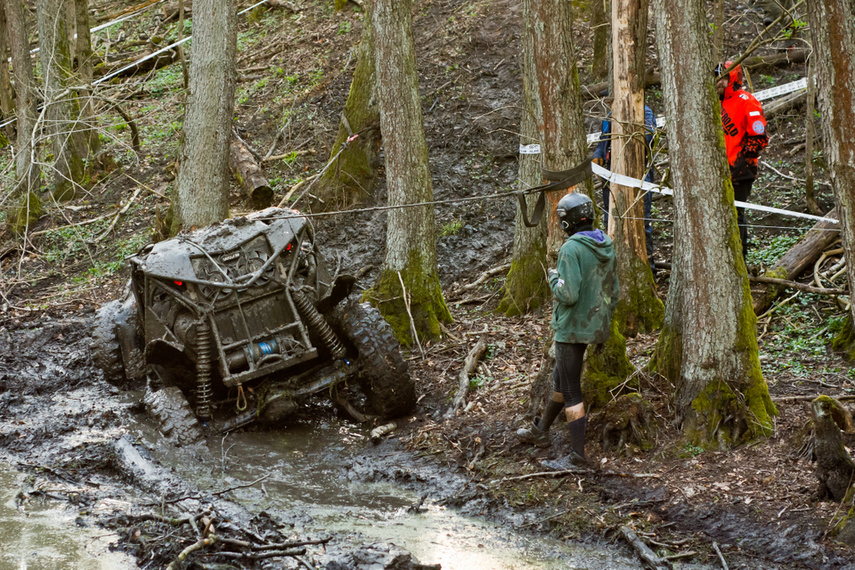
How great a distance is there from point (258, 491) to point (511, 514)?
195cm

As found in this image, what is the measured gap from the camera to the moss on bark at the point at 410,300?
8.92m

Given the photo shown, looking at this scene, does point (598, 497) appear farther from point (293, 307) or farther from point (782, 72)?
point (782, 72)

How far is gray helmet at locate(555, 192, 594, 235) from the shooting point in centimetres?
565

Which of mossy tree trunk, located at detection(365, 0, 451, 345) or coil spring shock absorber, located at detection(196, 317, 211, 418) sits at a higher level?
mossy tree trunk, located at detection(365, 0, 451, 345)

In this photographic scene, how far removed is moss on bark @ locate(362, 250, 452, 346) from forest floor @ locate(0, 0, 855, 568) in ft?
0.96

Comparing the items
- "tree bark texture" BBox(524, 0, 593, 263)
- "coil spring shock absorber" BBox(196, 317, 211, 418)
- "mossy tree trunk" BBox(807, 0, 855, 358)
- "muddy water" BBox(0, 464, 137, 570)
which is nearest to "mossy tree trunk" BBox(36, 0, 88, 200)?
"coil spring shock absorber" BBox(196, 317, 211, 418)

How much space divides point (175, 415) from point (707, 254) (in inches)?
187

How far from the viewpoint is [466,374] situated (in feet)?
25.6

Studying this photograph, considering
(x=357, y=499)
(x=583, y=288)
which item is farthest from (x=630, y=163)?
(x=357, y=499)

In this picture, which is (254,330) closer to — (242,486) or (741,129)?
(242,486)

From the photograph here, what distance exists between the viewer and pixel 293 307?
23.3 feet

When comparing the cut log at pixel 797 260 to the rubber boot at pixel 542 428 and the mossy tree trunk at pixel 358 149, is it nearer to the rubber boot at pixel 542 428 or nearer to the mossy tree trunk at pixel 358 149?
the rubber boot at pixel 542 428

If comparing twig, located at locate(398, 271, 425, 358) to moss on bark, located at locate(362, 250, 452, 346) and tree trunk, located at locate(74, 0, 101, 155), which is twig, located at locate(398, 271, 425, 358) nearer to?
moss on bark, located at locate(362, 250, 452, 346)

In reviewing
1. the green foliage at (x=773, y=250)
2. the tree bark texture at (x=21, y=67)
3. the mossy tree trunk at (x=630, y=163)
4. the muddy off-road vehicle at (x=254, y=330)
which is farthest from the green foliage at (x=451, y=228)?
the tree bark texture at (x=21, y=67)
